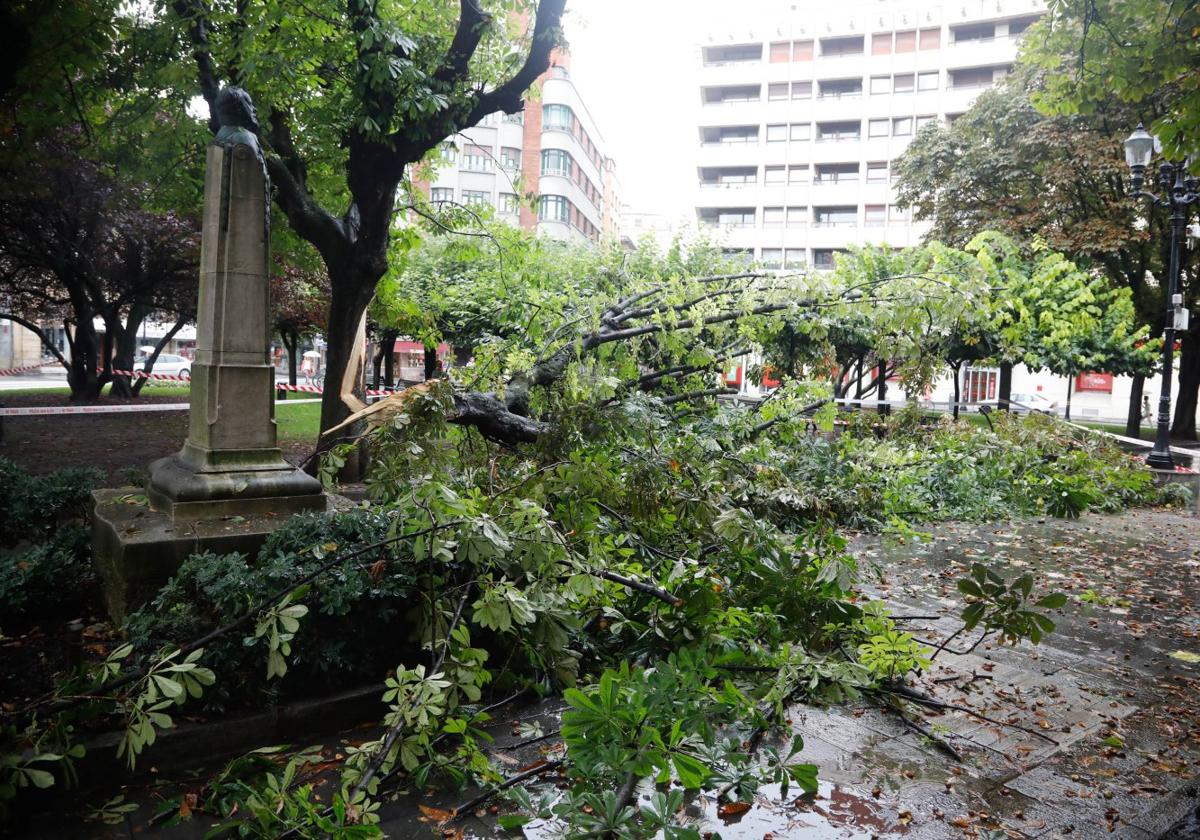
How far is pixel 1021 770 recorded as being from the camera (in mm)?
3648

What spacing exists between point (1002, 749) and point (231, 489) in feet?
14.4

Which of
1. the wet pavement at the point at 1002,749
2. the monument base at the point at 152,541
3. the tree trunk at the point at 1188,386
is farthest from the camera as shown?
the tree trunk at the point at 1188,386

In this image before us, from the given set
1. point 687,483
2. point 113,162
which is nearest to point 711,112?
point 113,162

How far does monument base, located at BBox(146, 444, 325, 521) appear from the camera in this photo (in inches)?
189

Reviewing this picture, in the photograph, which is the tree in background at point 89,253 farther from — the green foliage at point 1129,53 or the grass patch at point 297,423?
the green foliage at point 1129,53

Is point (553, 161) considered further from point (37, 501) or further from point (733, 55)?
point (37, 501)

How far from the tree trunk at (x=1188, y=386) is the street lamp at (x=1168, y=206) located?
12097 mm

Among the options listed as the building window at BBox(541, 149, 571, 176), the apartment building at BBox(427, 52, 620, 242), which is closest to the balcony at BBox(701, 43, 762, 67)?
the apartment building at BBox(427, 52, 620, 242)

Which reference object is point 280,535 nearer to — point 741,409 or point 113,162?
point 741,409

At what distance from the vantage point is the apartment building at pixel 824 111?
168 feet

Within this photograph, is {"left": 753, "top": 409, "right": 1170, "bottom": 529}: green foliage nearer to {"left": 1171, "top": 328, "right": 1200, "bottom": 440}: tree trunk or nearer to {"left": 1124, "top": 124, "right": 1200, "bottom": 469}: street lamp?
{"left": 1124, "top": 124, "right": 1200, "bottom": 469}: street lamp

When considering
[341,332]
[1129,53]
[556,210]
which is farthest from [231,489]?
[556,210]

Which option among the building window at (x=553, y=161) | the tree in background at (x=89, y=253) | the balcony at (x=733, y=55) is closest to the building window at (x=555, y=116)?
the building window at (x=553, y=161)

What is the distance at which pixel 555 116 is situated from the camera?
57.9m
